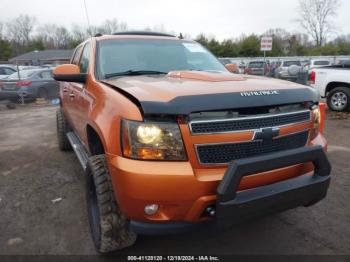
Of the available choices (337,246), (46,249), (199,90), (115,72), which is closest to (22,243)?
(46,249)

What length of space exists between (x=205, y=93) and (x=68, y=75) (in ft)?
5.45

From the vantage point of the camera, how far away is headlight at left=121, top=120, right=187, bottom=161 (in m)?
2.21

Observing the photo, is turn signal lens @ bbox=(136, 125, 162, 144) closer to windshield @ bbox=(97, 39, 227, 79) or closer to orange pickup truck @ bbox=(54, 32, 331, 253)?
orange pickup truck @ bbox=(54, 32, 331, 253)

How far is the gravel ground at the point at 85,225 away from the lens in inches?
116

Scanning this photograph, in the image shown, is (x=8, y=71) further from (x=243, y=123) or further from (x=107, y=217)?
(x=243, y=123)

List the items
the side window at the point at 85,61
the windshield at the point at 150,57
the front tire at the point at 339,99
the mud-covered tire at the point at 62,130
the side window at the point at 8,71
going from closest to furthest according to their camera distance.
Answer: the windshield at the point at 150,57, the side window at the point at 85,61, the mud-covered tire at the point at 62,130, the front tire at the point at 339,99, the side window at the point at 8,71

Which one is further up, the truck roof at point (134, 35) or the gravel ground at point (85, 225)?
the truck roof at point (134, 35)

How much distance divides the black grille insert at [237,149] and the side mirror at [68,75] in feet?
5.67

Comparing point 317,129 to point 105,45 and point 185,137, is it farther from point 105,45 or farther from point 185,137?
point 105,45

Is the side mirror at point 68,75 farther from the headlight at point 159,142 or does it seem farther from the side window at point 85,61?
the headlight at point 159,142

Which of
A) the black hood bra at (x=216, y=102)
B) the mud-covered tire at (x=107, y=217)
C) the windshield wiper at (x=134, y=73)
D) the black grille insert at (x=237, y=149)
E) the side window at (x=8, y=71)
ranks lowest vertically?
the mud-covered tire at (x=107, y=217)

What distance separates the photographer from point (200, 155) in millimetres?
2246

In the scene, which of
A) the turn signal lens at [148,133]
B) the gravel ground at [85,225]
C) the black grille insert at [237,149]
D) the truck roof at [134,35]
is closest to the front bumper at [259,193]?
the black grille insert at [237,149]

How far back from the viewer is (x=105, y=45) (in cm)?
374
